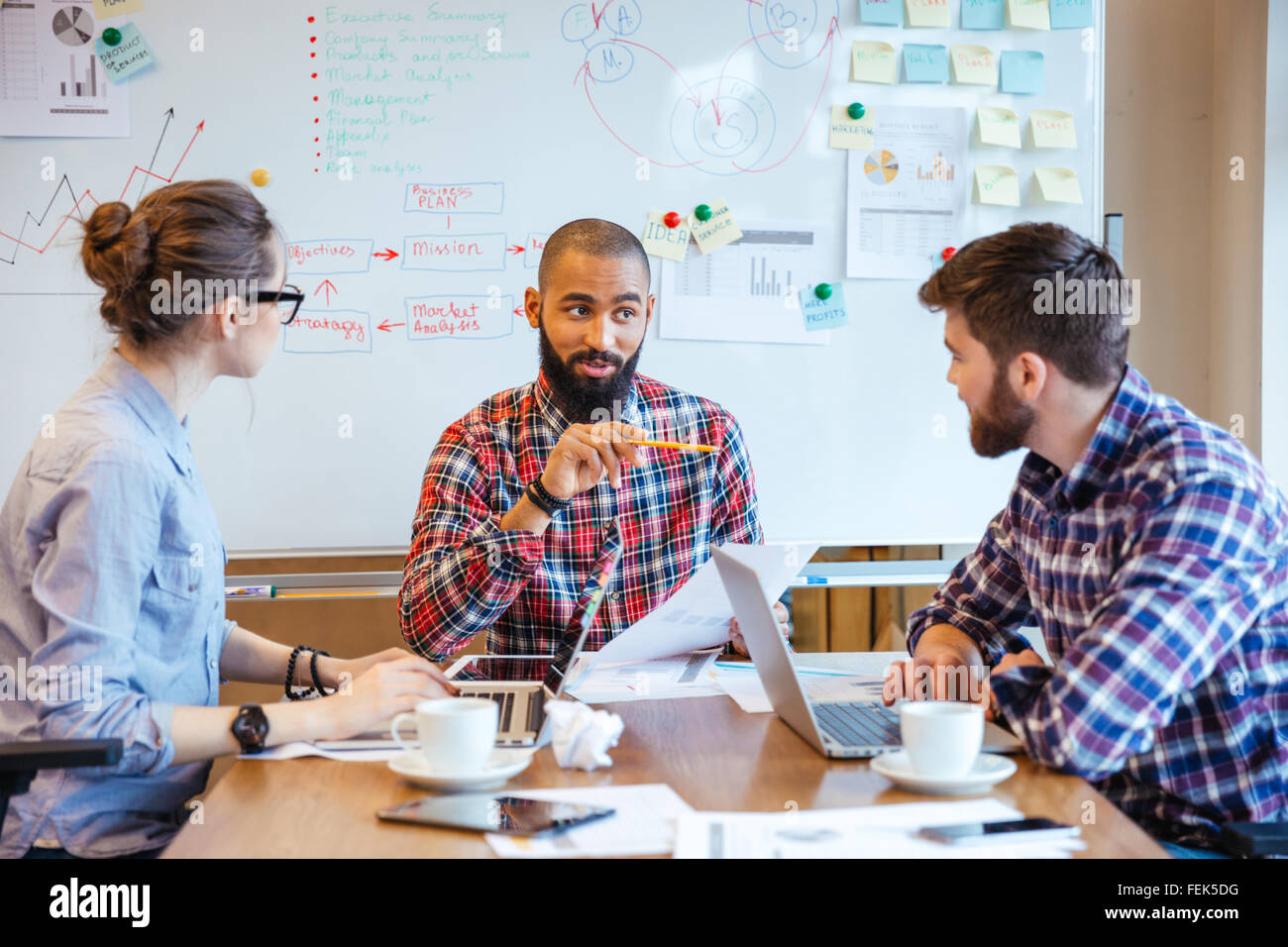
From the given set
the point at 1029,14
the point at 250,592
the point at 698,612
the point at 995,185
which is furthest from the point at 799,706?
the point at 1029,14

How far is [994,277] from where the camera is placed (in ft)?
4.49

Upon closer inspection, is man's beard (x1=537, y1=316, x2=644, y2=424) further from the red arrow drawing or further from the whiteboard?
the red arrow drawing

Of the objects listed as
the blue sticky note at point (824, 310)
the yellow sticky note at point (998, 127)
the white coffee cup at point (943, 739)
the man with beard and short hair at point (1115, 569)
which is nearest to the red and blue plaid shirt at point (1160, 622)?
the man with beard and short hair at point (1115, 569)

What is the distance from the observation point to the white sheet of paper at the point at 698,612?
54.2 inches

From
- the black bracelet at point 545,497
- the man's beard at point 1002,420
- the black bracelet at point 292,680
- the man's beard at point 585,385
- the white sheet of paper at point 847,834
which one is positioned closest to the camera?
the white sheet of paper at point 847,834

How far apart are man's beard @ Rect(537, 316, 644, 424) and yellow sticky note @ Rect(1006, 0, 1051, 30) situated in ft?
4.43

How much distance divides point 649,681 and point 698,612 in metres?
0.12

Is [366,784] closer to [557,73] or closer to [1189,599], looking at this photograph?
[1189,599]

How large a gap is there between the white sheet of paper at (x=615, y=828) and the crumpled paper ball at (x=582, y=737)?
0.06 m

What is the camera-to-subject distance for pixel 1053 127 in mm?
2611

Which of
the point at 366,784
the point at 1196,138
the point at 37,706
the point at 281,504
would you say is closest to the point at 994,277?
the point at 366,784

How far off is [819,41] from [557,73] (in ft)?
2.00

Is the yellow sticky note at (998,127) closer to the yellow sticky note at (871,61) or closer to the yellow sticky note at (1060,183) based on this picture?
the yellow sticky note at (1060,183)
